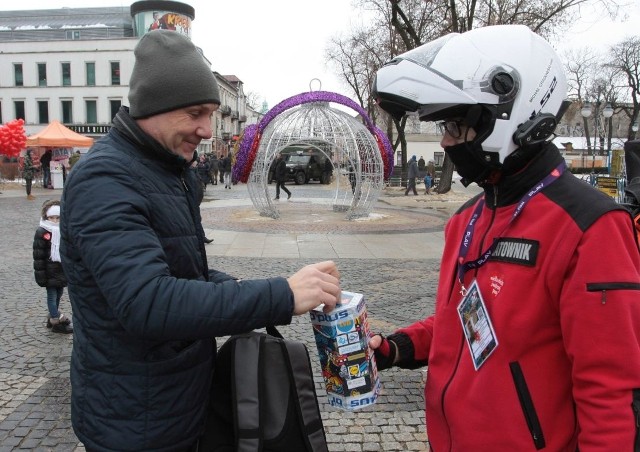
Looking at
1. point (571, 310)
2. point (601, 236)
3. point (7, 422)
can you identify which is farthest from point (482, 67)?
point (7, 422)

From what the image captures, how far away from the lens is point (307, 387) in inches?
66.5

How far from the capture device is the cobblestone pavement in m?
3.38

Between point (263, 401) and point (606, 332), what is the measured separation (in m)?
0.95

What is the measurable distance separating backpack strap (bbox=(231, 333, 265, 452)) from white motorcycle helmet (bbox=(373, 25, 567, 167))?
0.89 meters

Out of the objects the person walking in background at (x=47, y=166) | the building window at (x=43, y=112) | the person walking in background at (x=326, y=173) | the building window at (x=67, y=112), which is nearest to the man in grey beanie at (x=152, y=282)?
the person walking in background at (x=47, y=166)

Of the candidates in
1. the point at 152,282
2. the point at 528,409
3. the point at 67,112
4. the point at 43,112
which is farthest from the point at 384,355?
A: the point at 43,112

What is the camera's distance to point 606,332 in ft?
3.98

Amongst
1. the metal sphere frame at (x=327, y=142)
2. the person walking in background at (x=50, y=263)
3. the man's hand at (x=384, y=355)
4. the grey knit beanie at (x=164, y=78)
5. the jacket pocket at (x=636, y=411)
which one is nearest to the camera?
the jacket pocket at (x=636, y=411)

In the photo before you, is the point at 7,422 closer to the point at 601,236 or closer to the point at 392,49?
the point at 601,236

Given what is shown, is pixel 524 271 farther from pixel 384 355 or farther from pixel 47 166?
pixel 47 166

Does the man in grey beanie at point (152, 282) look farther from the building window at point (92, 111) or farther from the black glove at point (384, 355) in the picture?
the building window at point (92, 111)

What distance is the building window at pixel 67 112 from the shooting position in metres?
53.0

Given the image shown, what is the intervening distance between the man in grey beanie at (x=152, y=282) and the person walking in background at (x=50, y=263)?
414cm

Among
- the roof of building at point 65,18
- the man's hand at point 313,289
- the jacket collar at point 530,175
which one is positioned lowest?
the man's hand at point 313,289
